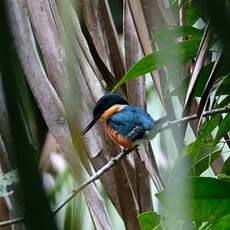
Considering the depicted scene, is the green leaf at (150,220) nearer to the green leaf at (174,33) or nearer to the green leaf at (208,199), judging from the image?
the green leaf at (208,199)

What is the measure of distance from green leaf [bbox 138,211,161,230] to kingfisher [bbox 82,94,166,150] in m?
0.36

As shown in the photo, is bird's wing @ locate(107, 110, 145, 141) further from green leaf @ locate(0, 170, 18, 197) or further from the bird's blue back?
green leaf @ locate(0, 170, 18, 197)

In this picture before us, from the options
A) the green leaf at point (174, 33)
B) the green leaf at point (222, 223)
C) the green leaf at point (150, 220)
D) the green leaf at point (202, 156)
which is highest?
the green leaf at point (174, 33)

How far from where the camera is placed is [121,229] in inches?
72.0

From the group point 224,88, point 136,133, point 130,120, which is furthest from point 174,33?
point 130,120

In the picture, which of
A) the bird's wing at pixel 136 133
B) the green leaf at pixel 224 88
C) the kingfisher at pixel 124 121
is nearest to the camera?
the green leaf at pixel 224 88

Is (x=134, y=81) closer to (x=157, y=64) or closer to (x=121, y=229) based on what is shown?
(x=157, y=64)

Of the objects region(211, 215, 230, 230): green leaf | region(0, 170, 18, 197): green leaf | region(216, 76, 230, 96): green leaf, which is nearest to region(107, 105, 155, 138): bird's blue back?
region(216, 76, 230, 96): green leaf

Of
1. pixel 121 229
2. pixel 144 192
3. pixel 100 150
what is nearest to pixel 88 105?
pixel 100 150

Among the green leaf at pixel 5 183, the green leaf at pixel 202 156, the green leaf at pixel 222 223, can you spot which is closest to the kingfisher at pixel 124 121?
the green leaf at pixel 202 156

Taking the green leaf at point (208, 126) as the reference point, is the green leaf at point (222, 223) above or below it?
below

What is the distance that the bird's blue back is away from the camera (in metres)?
1.76

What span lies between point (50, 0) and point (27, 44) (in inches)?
4.7

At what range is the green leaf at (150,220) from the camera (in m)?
1.15
